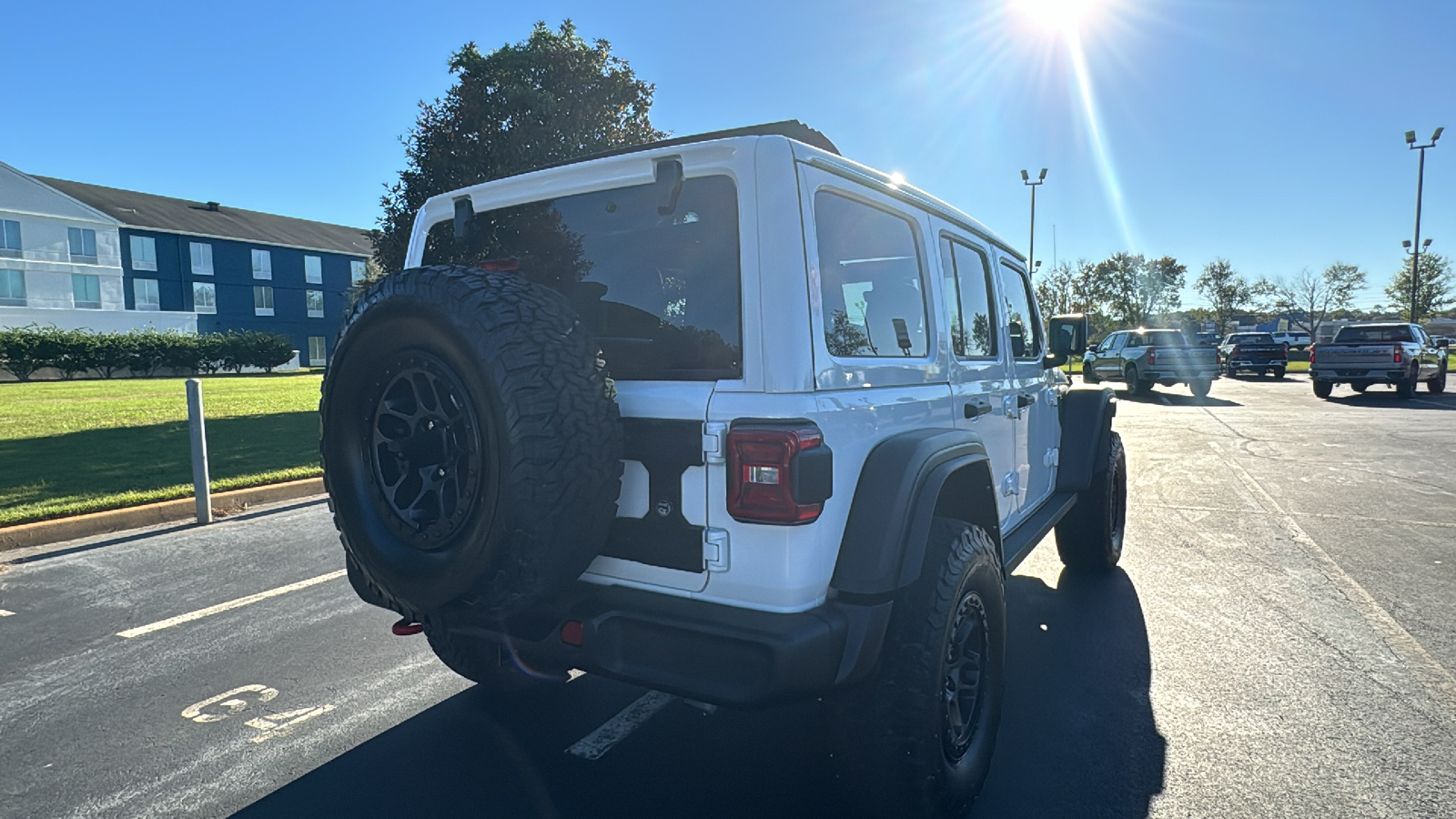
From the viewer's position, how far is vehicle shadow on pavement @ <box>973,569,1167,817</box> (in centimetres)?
273

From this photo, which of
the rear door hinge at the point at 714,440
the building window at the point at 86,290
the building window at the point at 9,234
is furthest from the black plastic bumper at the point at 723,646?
the building window at the point at 86,290

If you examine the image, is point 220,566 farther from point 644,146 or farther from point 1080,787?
point 1080,787

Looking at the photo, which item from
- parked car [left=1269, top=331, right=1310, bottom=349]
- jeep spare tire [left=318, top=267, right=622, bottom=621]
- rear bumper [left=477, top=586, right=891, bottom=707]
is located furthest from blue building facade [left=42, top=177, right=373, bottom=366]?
parked car [left=1269, top=331, right=1310, bottom=349]

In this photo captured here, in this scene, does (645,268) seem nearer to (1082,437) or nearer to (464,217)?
(464,217)

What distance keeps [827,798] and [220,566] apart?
4598 mm

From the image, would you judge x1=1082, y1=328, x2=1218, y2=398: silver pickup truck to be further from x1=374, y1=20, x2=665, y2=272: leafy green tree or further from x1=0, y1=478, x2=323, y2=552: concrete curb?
x1=0, y1=478, x2=323, y2=552: concrete curb

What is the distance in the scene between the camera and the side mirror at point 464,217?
10.3 feet

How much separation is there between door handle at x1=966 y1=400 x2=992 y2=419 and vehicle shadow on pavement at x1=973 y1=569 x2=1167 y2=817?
1.23 metres

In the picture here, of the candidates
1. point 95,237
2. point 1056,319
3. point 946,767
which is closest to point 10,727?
point 946,767

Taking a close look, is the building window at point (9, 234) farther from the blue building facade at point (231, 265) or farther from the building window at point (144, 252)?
the building window at point (144, 252)

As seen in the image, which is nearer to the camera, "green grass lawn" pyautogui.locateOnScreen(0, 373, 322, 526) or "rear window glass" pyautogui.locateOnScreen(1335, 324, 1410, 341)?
"green grass lawn" pyautogui.locateOnScreen(0, 373, 322, 526)

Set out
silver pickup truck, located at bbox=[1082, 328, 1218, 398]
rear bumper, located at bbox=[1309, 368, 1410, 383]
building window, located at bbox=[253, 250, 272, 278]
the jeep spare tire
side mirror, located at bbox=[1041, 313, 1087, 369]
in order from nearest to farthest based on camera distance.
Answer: the jeep spare tire, side mirror, located at bbox=[1041, 313, 1087, 369], rear bumper, located at bbox=[1309, 368, 1410, 383], silver pickup truck, located at bbox=[1082, 328, 1218, 398], building window, located at bbox=[253, 250, 272, 278]

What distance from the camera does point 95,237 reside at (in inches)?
1804

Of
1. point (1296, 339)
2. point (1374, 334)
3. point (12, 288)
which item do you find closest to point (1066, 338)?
point (1374, 334)
